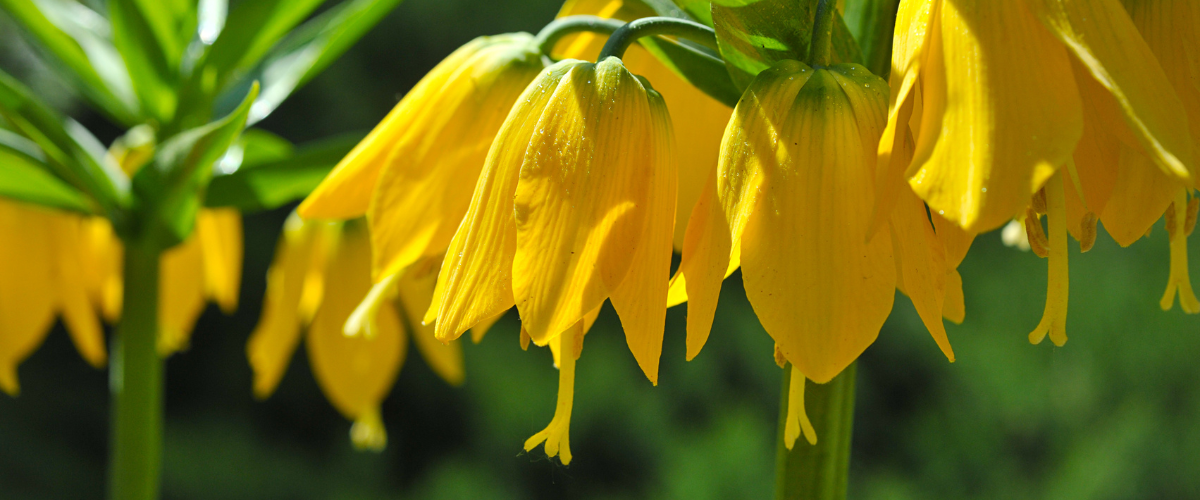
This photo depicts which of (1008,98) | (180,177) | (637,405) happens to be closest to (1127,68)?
(1008,98)

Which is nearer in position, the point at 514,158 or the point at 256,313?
the point at 514,158

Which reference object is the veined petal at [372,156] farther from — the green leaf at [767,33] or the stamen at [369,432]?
the stamen at [369,432]

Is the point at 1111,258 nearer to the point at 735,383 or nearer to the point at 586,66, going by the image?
the point at 735,383

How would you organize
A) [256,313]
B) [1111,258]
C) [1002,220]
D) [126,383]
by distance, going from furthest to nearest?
[256,313] < [1111,258] < [126,383] < [1002,220]

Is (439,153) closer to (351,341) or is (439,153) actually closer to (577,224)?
(577,224)

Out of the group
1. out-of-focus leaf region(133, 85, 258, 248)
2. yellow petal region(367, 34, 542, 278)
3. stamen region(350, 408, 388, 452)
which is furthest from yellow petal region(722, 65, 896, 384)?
stamen region(350, 408, 388, 452)

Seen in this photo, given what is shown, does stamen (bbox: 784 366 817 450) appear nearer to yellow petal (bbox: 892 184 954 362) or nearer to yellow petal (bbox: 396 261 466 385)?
yellow petal (bbox: 892 184 954 362)

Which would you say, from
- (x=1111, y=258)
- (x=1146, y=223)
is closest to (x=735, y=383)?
(x=1111, y=258)
